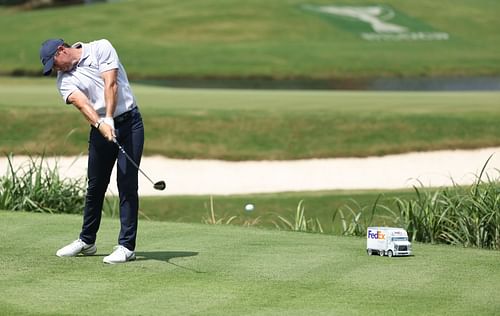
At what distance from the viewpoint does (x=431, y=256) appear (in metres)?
9.90

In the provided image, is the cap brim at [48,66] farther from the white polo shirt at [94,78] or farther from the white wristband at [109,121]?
the white wristband at [109,121]

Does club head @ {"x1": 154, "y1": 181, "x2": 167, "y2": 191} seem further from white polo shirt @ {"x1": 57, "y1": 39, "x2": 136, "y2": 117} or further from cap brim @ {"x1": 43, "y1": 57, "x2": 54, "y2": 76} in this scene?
cap brim @ {"x1": 43, "y1": 57, "x2": 54, "y2": 76}

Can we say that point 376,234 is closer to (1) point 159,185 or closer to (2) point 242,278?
(2) point 242,278

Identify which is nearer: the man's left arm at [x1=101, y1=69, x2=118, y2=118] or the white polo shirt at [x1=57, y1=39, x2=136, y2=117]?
the man's left arm at [x1=101, y1=69, x2=118, y2=118]

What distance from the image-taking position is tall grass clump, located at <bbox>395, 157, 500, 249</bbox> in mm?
12016

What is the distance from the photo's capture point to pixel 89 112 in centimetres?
887

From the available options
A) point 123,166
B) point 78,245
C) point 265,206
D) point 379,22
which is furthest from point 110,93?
point 379,22

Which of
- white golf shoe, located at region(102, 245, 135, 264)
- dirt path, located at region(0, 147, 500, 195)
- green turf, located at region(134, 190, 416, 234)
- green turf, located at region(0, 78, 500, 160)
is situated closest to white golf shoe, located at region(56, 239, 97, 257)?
white golf shoe, located at region(102, 245, 135, 264)

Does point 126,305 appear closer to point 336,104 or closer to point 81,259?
point 81,259

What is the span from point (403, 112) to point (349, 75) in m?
25.7

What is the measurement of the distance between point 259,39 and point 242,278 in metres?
52.2

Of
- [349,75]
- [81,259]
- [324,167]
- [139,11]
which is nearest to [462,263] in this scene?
[81,259]

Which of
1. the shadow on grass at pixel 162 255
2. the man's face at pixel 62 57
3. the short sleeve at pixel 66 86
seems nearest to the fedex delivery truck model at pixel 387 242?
the shadow on grass at pixel 162 255

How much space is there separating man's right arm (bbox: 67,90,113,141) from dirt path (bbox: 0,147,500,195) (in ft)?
32.0
